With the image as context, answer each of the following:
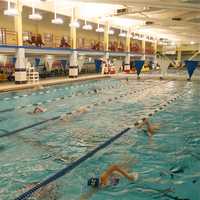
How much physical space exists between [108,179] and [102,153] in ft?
3.92

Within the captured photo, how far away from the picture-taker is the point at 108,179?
3809mm

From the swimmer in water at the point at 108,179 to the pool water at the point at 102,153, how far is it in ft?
0.25

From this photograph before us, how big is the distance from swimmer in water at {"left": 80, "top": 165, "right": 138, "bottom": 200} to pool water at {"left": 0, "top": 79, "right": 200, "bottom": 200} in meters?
0.08

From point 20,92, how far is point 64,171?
32.6 ft

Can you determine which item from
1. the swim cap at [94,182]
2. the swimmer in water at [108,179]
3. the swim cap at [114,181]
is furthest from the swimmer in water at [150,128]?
the swim cap at [94,182]

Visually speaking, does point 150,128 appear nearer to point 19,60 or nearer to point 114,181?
point 114,181

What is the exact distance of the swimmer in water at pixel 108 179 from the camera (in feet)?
11.9

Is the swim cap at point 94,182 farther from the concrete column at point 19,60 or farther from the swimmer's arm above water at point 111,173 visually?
the concrete column at point 19,60

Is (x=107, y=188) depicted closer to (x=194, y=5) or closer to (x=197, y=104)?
(x=197, y=104)

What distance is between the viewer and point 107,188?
3613 millimetres

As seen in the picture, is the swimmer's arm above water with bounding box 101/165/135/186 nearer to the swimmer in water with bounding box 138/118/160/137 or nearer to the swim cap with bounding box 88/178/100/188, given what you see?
the swim cap with bounding box 88/178/100/188

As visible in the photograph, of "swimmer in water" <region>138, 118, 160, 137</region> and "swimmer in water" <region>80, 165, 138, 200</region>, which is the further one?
"swimmer in water" <region>138, 118, 160, 137</region>

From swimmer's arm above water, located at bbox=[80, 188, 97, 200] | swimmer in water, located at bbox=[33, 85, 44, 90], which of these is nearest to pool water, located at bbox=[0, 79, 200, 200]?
swimmer's arm above water, located at bbox=[80, 188, 97, 200]

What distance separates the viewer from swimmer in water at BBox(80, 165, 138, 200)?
3.62 metres
